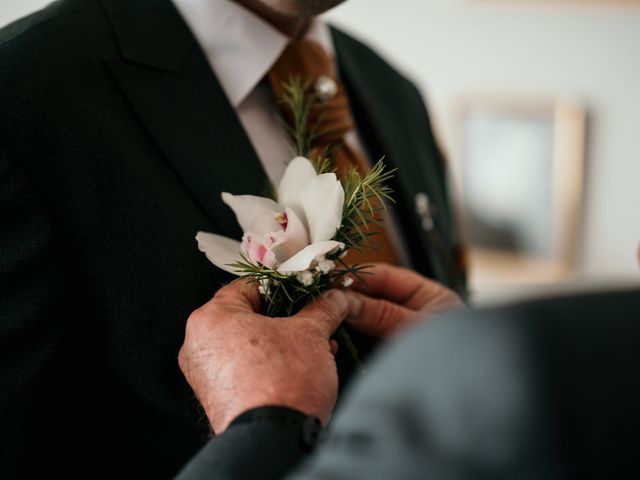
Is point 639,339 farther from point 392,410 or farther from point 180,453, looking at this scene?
point 180,453

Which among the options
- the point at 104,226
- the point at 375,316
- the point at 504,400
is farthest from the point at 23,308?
the point at 504,400

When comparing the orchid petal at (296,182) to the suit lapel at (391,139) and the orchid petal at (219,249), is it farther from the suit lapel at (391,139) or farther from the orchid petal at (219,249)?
the suit lapel at (391,139)

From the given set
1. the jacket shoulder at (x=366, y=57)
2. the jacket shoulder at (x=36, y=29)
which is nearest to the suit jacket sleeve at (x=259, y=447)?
the jacket shoulder at (x=36, y=29)

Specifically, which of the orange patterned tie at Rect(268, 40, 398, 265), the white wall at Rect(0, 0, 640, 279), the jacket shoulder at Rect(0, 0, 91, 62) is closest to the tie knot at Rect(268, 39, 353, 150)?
the orange patterned tie at Rect(268, 40, 398, 265)

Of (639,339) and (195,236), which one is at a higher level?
(639,339)

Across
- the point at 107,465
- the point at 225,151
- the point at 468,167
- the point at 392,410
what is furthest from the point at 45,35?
the point at 468,167

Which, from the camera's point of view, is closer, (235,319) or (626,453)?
(626,453)

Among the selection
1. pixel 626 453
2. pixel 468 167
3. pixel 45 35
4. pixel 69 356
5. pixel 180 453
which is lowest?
pixel 468 167

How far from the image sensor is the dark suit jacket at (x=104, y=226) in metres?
0.68

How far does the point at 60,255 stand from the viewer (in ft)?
2.29

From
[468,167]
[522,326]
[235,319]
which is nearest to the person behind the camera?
[522,326]

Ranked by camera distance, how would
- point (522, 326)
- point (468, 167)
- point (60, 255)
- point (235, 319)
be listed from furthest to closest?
point (468, 167)
point (60, 255)
point (235, 319)
point (522, 326)

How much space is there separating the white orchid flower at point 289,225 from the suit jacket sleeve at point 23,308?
0.15 metres

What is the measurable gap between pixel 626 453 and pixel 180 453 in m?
0.56
